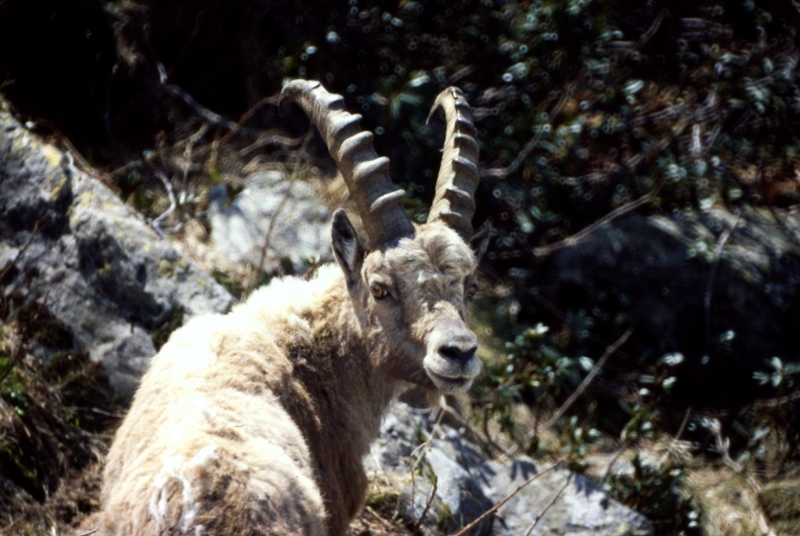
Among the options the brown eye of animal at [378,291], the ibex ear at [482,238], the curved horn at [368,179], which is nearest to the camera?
the brown eye of animal at [378,291]

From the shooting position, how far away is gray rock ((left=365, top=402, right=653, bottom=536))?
7762mm

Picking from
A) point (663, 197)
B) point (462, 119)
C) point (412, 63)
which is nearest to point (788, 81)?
point (663, 197)

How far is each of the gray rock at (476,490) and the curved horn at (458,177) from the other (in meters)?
2.37

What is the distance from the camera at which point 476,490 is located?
820 centimetres

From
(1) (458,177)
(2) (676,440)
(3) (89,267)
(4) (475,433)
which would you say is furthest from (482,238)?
(2) (676,440)

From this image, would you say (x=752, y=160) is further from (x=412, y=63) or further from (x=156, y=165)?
(x=156, y=165)

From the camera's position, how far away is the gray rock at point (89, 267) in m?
7.50

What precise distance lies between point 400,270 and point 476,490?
3.16 m

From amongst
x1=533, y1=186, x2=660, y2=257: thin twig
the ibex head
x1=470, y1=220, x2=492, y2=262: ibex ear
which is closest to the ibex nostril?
the ibex head

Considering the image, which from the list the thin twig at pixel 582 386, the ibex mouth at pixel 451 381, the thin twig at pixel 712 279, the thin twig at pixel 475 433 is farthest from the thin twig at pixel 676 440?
the ibex mouth at pixel 451 381

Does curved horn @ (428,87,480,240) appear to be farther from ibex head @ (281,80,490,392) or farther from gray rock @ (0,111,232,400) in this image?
gray rock @ (0,111,232,400)

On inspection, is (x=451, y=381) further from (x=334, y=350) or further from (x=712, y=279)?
(x=712, y=279)

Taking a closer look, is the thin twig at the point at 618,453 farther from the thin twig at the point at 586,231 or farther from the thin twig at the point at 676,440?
the thin twig at the point at 586,231

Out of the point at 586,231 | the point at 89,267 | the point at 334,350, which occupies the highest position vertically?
the point at 89,267
